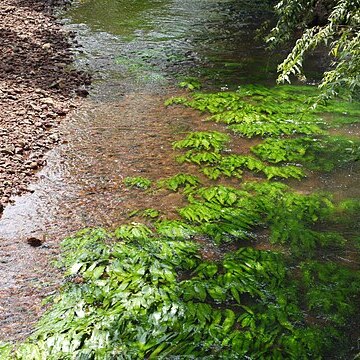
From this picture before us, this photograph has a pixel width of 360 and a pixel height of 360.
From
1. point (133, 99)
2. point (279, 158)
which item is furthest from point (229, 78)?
point (279, 158)

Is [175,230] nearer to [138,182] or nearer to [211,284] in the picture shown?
[211,284]

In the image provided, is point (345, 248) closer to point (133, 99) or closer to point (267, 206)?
point (267, 206)

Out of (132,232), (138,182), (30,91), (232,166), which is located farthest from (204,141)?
(30,91)

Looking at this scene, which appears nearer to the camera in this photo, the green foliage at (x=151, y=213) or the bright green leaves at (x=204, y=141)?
the green foliage at (x=151, y=213)

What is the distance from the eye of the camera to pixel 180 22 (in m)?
13.2

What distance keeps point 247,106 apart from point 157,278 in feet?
15.5

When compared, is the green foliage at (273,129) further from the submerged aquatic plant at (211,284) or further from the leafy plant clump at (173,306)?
the leafy plant clump at (173,306)

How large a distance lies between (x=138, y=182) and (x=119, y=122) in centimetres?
200

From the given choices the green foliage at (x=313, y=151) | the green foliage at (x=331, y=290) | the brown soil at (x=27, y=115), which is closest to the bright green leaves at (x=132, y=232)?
the brown soil at (x=27, y=115)

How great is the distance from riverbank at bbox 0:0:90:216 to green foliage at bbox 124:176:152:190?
125cm

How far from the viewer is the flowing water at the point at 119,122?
15.8 ft

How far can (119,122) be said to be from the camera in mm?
7617

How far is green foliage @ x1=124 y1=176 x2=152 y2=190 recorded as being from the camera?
5.87m

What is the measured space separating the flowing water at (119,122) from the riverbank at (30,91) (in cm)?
24
